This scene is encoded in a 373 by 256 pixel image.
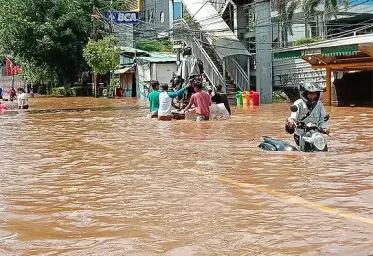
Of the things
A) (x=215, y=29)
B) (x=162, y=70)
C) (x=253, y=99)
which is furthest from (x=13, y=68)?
(x=253, y=99)

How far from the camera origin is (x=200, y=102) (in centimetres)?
1808

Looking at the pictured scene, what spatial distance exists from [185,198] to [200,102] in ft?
36.9

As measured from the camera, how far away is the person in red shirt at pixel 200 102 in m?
17.8

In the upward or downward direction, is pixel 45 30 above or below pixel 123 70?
above

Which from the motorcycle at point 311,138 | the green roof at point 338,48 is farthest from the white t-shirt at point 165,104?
the motorcycle at point 311,138

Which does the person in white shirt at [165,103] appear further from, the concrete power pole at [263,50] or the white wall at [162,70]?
the white wall at [162,70]

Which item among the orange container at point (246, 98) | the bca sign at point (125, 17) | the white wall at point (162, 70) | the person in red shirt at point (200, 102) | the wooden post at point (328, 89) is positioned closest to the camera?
the person in red shirt at point (200, 102)

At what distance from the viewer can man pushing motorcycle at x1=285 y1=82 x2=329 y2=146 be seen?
32.5 feet

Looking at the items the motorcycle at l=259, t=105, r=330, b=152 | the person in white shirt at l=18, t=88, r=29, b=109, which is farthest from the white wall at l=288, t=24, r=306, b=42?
the motorcycle at l=259, t=105, r=330, b=152

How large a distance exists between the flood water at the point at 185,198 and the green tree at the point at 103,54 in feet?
95.1

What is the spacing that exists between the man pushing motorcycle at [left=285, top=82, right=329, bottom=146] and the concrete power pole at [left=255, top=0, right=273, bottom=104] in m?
21.7

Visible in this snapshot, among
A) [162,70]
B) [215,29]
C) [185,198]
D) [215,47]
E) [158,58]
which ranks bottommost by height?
[185,198]

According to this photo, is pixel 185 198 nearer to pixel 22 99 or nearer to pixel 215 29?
pixel 22 99

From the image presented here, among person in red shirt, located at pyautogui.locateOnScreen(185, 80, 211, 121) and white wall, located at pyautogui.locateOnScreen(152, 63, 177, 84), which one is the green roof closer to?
person in red shirt, located at pyautogui.locateOnScreen(185, 80, 211, 121)
